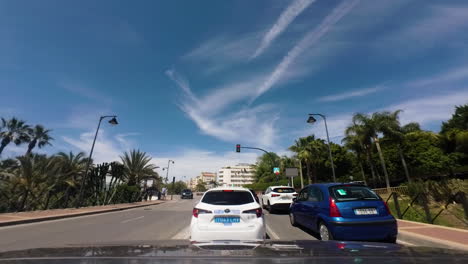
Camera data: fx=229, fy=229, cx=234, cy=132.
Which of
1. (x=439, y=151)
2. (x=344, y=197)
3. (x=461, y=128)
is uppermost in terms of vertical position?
(x=461, y=128)

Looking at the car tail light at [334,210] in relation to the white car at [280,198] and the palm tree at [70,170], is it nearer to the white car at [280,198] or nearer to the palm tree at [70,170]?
the white car at [280,198]

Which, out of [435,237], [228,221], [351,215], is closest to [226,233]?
[228,221]

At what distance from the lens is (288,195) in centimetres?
1322

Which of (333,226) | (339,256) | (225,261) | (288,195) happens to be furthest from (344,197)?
(288,195)

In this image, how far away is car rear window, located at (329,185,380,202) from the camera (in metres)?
6.00

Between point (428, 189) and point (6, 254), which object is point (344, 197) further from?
point (428, 189)

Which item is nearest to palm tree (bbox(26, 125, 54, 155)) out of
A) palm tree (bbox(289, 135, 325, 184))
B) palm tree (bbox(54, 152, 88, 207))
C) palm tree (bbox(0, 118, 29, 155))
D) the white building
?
palm tree (bbox(0, 118, 29, 155))

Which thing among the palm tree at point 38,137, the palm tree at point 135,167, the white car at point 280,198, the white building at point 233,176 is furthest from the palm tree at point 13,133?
the white building at point 233,176

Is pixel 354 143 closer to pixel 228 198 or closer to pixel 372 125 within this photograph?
pixel 372 125

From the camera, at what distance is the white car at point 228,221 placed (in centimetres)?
490

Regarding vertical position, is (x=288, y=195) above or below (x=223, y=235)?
above

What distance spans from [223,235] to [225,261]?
3.07 m

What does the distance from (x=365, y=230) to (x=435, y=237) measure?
224cm

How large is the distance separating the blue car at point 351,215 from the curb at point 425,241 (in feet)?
2.87
